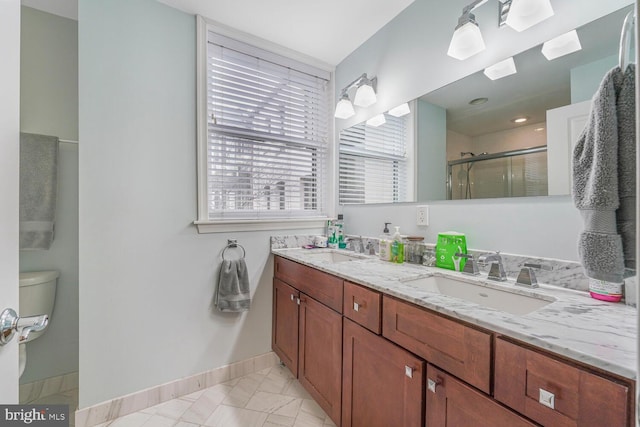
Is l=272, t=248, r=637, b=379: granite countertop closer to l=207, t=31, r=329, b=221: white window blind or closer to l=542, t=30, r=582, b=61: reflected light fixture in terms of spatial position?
l=542, t=30, r=582, b=61: reflected light fixture

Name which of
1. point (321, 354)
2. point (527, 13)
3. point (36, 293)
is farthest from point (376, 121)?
point (36, 293)

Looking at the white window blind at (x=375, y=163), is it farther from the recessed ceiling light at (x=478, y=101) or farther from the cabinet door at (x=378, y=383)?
the cabinet door at (x=378, y=383)

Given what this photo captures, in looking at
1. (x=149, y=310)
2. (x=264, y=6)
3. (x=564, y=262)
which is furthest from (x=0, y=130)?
(x=564, y=262)

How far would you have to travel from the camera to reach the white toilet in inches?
58.8

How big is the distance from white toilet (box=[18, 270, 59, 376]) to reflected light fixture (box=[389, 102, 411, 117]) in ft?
7.72

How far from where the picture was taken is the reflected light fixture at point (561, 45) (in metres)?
1.00

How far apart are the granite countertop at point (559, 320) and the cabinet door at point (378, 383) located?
219 mm

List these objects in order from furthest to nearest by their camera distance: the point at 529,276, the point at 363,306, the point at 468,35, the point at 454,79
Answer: the point at 454,79 → the point at 468,35 → the point at 363,306 → the point at 529,276

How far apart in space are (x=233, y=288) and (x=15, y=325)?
4.13ft

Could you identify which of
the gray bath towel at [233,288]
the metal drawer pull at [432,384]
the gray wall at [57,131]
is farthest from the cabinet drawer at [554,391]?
the gray wall at [57,131]

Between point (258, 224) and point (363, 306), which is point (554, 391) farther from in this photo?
point (258, 224)

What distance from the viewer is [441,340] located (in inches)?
32.3

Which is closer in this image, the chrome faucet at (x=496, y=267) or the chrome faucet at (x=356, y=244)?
the chrome faucet at (x=496, y=267)
